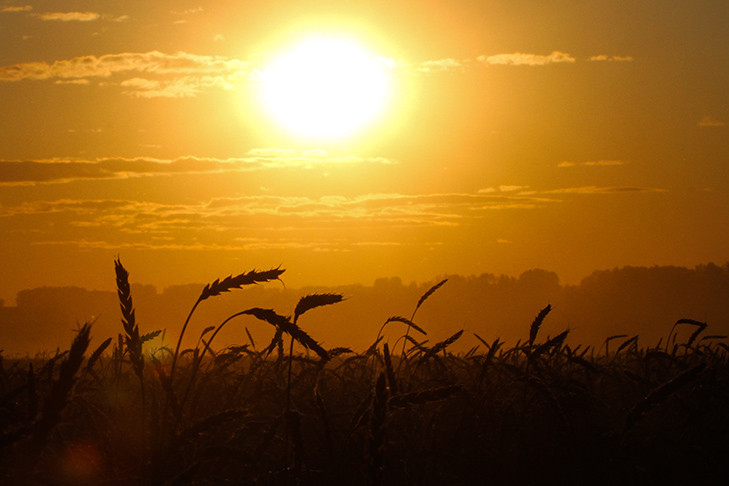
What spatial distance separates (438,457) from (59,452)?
2.16m

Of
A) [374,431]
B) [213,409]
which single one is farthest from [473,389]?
[374,431]

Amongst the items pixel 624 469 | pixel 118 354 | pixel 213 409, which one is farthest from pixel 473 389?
pixel 118 354

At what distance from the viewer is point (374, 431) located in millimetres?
1895

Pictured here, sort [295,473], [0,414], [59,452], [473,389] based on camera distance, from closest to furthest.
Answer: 1. [295,473]
2. [0,414]
3. [59,452]
4. [473,389]

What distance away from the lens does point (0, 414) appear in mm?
3730

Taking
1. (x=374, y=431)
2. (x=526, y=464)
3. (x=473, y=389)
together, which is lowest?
(x=526, y=464)

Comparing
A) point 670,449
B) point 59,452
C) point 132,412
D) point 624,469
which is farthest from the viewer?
point 132,412

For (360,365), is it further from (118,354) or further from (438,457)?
(438,457)

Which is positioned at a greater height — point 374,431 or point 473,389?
point 374,431

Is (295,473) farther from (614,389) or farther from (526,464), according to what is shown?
(614,389)

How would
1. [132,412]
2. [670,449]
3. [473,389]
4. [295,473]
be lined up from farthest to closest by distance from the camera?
[132,412]
[473,389]
[670,449]
[295,473]

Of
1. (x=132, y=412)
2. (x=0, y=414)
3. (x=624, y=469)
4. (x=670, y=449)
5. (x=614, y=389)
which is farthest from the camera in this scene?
(x=614, y=389)

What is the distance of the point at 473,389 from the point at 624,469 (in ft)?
3.86

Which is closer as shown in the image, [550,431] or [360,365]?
[550,431]
